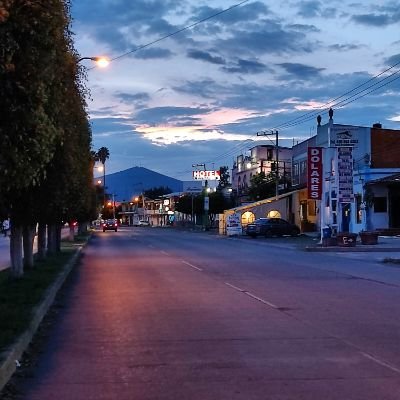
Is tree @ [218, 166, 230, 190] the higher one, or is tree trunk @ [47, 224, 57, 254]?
tree @ [218, 166, 230, 190]

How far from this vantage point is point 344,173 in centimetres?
3766

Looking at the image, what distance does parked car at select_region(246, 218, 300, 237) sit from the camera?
56688mm

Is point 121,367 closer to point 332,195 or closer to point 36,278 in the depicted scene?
point 36,278

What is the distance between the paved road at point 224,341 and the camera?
7.45 metres

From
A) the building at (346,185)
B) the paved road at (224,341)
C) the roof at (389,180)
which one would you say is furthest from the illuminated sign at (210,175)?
the paved road at (224,341)

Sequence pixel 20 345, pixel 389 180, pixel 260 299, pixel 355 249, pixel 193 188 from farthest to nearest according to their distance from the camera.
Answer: pixel 193 188, pixel 389 180, pixel 355 249, pixel 260 299, pixel 20 345

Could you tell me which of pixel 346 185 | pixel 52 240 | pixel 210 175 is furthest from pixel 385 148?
pixel 210 175

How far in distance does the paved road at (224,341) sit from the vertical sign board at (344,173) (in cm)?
1838

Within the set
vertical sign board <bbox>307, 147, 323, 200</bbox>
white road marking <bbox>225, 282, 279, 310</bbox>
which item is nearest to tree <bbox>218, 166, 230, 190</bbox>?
vertical sign board <bbox>307, 147, 323, 200</bbox>

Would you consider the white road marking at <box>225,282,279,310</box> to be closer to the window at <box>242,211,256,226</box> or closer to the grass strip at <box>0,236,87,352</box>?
the grass strip at <box>0,236,87,352</box>

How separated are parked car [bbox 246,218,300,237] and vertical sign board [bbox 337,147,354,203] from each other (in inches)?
752

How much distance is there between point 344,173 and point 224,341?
1132 inches

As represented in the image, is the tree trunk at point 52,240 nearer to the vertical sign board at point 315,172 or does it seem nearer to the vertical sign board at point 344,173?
the vertical sign board at point 344,173

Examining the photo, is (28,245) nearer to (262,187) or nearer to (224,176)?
(262,187)
